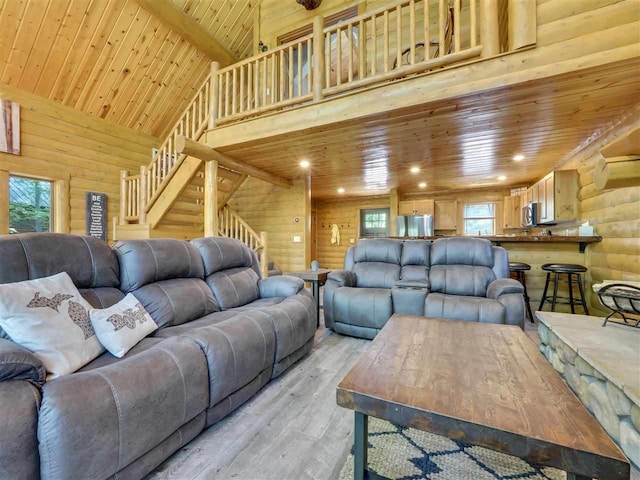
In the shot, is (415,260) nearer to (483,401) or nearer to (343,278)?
(343,278)

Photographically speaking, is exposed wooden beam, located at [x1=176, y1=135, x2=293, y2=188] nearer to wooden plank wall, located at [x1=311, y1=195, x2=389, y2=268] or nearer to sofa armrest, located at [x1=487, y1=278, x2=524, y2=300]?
wooden plank wall, located at [x1=311, y1=195, x2=389, y2=268]

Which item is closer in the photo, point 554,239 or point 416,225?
point 554,239

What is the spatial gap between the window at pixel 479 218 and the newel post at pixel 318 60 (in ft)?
17.7

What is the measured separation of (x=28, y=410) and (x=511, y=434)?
4.96ft

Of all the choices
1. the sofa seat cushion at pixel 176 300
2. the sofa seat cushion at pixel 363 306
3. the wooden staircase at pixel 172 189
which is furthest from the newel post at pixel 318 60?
the sofa seat cushion at pixel 176 300

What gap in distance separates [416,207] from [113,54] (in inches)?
251

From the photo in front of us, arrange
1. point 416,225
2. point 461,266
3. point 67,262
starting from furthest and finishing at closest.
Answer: point 416,225
point 461,266
point 67,262

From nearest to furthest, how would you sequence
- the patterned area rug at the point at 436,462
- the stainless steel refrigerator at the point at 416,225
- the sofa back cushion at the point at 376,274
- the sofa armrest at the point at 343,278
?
the patterned area rug at the point at 436,462, the sofa armrest at the point at 343,278, the sofa back cushion at the point at 376,274, the stainless steel refrigerator at the point at 416,225

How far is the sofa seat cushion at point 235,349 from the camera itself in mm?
1483

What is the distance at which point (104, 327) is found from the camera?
140cm

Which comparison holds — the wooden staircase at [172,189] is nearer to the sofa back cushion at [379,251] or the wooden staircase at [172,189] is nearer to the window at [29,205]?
the window at [29,205]

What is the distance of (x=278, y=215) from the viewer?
591 cm

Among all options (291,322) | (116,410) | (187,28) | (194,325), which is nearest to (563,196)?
(291,322)

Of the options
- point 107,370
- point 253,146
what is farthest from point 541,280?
point 107,370
